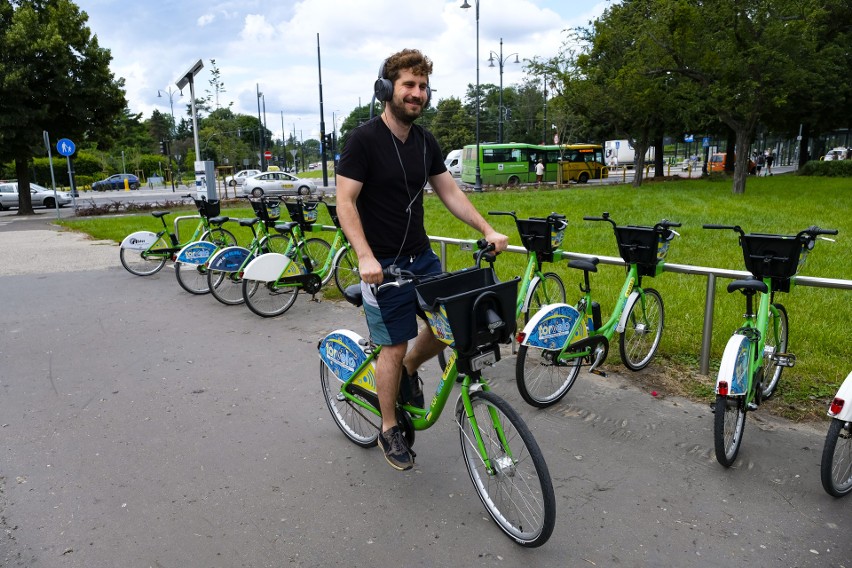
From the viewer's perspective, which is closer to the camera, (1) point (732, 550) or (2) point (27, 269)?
(1) point (732, 550)

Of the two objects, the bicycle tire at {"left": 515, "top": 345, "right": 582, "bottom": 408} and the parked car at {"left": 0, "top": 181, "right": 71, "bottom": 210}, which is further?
the parked car at {"left": 0, "top": 181, "right": 71, "bottom": 210}

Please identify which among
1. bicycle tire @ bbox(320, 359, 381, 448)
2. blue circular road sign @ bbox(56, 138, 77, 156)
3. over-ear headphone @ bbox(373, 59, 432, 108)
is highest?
blue circular road sign @ bbox(56, 138, 77, 156)

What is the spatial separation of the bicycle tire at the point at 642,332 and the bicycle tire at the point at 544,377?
0.52 meters

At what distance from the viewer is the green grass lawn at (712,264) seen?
4.49 metres

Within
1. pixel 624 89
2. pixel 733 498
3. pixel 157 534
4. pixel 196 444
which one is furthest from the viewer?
pixel 624 89

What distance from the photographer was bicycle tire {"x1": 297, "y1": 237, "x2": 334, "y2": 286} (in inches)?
282

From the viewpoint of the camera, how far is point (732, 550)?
260cm

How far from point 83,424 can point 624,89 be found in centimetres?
2305

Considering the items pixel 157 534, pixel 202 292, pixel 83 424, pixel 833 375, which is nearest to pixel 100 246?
pixel 202 292

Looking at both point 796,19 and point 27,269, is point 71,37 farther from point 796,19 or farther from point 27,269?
point 796,19

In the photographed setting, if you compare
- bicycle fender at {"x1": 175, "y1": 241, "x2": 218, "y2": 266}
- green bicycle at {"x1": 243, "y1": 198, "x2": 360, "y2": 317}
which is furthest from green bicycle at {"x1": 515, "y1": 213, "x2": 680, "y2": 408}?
bicycle fender at {"x1": 175, "y1": 241, "x2": 218, "y2": 266}

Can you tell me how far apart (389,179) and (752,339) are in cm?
204

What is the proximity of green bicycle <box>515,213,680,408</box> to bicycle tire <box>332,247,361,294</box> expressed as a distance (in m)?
3.25

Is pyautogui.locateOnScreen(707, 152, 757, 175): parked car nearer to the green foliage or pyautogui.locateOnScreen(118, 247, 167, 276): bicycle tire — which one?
the green foliage
